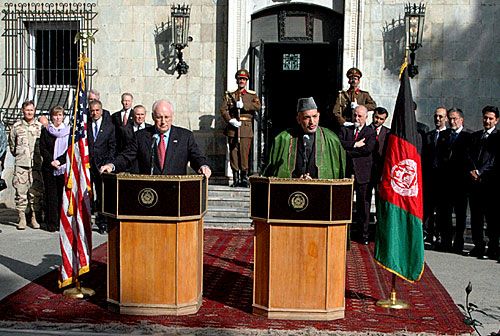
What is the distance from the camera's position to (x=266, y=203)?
700cm

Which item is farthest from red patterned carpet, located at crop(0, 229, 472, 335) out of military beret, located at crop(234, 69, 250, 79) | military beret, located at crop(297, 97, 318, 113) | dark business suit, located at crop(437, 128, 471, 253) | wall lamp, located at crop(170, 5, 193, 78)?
wall lamp, located at crop(170, 5, 193, 78)

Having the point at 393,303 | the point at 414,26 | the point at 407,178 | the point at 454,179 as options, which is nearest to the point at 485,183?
the point at 454,179

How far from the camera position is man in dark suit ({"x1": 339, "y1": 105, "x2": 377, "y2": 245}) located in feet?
35.7

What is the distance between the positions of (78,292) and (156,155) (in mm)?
1550

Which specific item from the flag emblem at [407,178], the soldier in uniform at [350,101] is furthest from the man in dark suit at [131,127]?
the flag emblem at [407,178]

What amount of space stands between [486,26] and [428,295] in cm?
737

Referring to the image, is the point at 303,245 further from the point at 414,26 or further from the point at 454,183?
the point at 414,26

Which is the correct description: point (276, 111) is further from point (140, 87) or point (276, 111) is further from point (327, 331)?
point (327, 331)

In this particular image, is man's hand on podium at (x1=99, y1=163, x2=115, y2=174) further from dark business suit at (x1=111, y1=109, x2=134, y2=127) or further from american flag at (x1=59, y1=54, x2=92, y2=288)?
dark business suit at (x1=111, y1=109, x2=134, y2=127)

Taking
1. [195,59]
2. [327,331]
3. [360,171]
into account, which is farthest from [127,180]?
[195,59]

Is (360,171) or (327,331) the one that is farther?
(360,171)

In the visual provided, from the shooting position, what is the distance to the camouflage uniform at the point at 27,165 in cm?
1259

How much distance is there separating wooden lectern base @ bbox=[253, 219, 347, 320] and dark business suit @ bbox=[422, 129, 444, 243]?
14.8 ft

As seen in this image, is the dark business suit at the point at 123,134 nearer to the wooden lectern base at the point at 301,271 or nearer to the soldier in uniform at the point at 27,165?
the soldier in uniform at the point at 27,165
